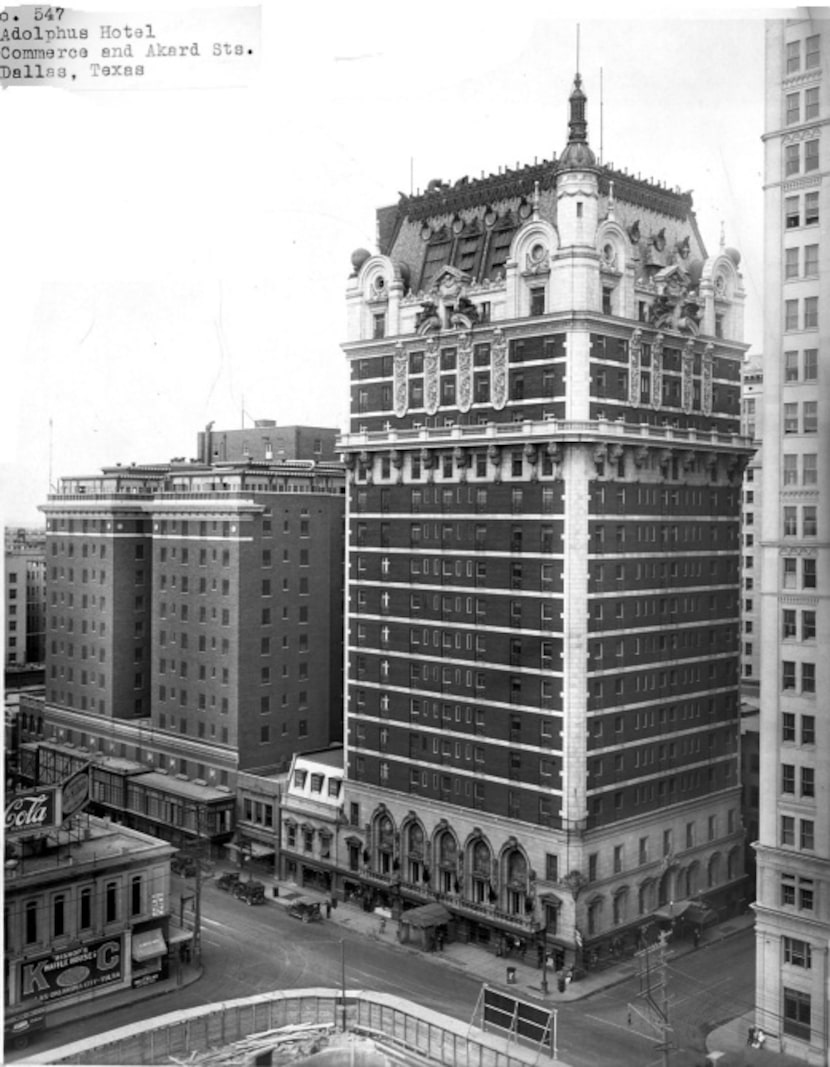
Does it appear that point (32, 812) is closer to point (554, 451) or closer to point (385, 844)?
point (385, 844)

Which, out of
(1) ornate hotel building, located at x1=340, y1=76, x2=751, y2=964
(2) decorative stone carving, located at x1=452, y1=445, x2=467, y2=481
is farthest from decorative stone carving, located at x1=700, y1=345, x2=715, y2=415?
(2) decorative stone carving, located at x1=452, y1=445, x2=467, y2=481

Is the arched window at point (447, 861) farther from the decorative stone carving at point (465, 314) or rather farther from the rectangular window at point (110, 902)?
the decorative stone carving at point (465, 314)

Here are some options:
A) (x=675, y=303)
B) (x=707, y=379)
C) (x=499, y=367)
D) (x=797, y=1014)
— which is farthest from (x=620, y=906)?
(x=675, y=303)

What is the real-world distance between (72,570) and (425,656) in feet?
31.9

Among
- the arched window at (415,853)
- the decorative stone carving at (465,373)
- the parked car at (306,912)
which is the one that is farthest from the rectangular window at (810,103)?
the parked car at (306,912)

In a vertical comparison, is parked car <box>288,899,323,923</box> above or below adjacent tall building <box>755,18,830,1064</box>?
below

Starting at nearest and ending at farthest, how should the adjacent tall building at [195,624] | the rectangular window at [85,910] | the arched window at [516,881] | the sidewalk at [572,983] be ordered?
the sidewalk at [572,983], the rectangular window at [85,910], the arched window at [516,881], the adjacent tall building at [195,624]

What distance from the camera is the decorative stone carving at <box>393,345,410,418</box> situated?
26.5m

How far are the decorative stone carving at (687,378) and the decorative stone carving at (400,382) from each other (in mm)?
6317

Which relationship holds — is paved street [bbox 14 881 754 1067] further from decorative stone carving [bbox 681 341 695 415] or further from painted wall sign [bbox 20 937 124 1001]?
decorative stone carving [bbox 681 341 695 415]

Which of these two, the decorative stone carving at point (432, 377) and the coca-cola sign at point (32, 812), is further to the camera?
the decorative stone carving at point (432, 377)

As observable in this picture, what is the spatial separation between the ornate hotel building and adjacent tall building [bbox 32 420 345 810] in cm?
537

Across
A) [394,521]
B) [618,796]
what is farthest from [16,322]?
[618,796]

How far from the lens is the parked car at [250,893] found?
25.2 meters
